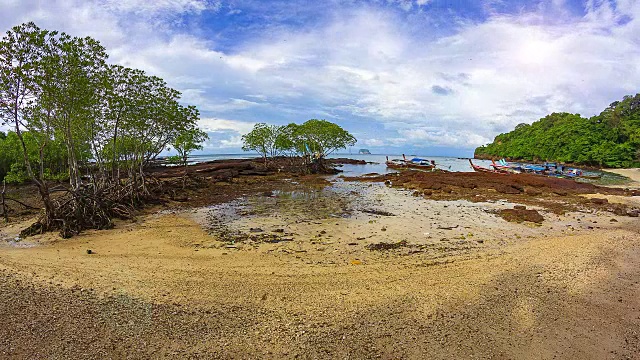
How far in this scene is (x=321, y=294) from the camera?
7.69m

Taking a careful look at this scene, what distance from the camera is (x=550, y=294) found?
25.6 feet

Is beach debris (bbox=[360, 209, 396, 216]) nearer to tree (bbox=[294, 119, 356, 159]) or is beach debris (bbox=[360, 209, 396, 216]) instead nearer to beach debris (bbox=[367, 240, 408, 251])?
beach debris (bbox=[367, 240, 408, 251])

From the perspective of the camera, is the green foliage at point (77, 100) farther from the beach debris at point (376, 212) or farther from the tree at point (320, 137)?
the tree at point (320, 137)

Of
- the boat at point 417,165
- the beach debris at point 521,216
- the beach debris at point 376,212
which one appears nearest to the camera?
the beach debris at point 521,216

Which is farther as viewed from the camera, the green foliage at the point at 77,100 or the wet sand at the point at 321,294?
the green foliage at the point at 77,100

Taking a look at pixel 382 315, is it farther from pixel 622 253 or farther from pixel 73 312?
pixel 622 253

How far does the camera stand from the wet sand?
18.5 feet

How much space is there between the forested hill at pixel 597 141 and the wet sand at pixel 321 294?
2812 inches

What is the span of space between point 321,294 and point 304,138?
44.4 meters

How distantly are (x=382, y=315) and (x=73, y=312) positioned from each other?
6.35 metres

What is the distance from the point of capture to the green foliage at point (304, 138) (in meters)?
49.0

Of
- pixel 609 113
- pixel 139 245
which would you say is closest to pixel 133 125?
pixel 139 245

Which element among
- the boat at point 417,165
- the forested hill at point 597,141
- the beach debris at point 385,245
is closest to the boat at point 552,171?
the boat at point 417,165

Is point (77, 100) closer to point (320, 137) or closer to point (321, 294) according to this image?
point (321, 294)
